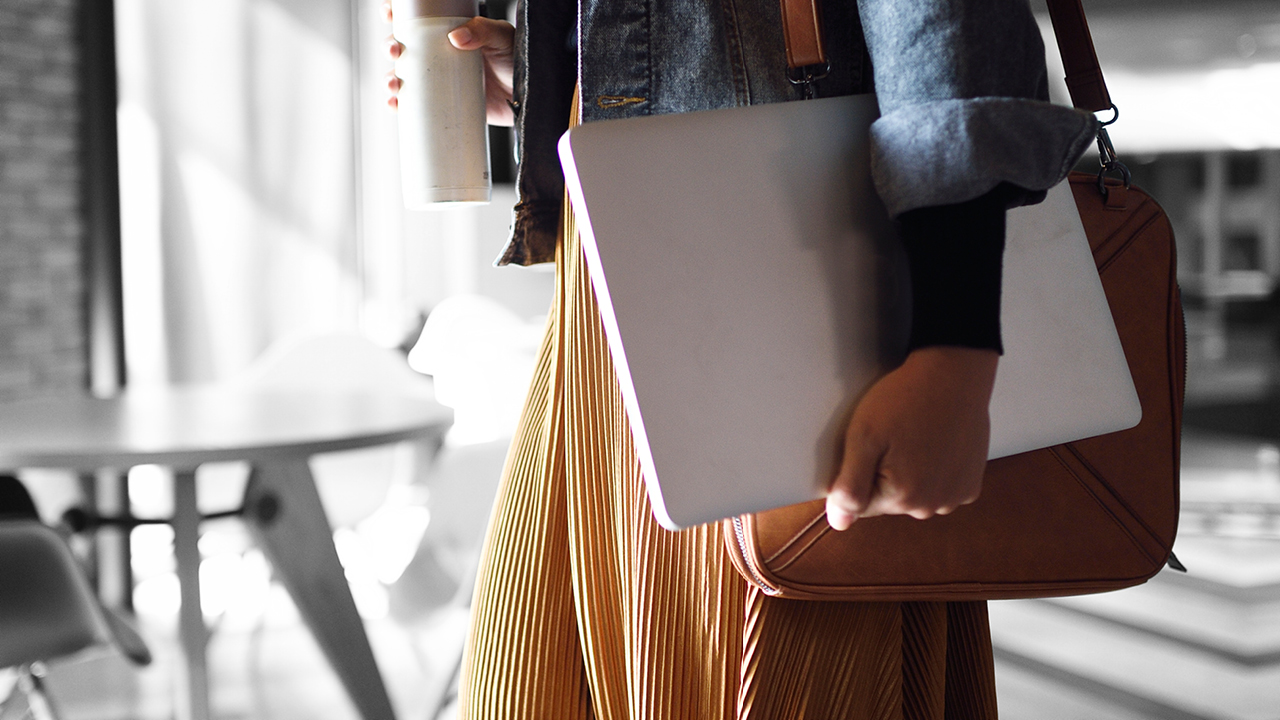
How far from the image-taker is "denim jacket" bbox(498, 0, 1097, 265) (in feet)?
1.49

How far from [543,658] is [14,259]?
3168 millimetres

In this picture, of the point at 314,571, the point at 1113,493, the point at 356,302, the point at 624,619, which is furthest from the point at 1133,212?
the point at 356,302

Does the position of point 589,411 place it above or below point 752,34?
below

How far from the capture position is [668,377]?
44cm

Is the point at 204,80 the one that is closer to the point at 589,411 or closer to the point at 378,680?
the point at 378,680

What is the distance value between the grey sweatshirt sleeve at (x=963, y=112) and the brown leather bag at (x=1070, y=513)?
65mm

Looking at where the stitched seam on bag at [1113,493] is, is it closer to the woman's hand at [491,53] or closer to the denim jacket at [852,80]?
the denim jacket at [852,80]

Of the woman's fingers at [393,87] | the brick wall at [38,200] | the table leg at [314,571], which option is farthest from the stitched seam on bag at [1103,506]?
the brick wall at [38,200]

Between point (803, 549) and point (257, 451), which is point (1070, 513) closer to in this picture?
point (803, 549)

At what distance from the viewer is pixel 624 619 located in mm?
610

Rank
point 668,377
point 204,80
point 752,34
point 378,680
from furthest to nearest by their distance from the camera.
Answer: point 204,80, point 378,680, point 752,34, point 668,377

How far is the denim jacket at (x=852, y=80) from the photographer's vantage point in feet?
1.49

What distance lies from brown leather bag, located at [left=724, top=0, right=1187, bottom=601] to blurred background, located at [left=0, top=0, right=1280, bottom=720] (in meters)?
1.68

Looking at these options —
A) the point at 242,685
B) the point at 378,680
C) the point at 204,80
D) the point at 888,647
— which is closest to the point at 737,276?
the point at 888,647
